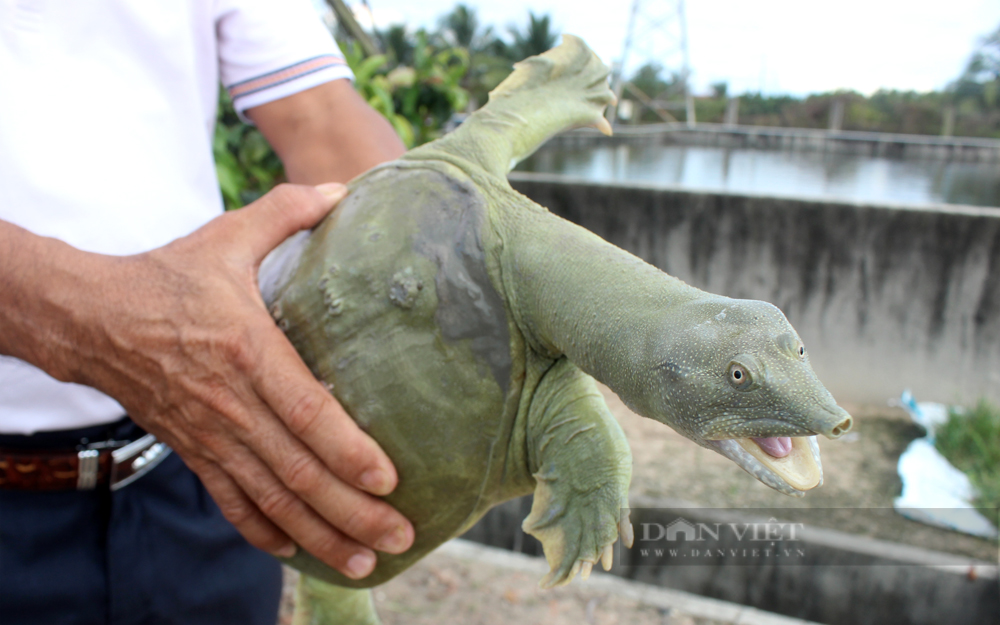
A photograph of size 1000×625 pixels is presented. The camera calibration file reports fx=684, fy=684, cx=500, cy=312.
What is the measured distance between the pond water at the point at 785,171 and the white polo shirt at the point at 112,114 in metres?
6.67

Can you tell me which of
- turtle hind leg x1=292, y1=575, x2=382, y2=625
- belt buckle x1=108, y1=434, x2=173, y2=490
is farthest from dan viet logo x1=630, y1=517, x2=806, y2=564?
belt buckle x1=108, y1=434, x2=173, y2=490

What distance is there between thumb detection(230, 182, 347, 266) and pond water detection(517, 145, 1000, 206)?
22.7ft

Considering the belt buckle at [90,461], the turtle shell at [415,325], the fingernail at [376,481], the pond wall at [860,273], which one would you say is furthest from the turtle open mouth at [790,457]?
the pond wall at [860,273]

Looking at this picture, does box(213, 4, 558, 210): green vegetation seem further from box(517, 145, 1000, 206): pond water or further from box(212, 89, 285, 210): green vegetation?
box(517, 145, 1000, 206): pond water

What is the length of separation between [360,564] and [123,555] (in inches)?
24.1

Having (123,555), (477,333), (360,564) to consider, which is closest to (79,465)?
(123,555)

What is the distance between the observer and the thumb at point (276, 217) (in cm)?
102

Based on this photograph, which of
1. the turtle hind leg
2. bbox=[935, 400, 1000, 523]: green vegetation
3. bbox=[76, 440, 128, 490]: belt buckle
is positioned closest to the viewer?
bbox=[76, 440, 128, 490]: belt buckle

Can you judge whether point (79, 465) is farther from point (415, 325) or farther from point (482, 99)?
point (482, 99)

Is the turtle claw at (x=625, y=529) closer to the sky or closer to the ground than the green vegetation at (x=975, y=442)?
closer to the sky

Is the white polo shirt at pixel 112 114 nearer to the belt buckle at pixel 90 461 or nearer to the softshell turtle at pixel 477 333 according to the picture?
the belt buckle at pixel 90 461

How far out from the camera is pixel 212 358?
95 cm

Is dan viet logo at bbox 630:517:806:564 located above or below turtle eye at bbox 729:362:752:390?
below

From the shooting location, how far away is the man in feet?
3.15
